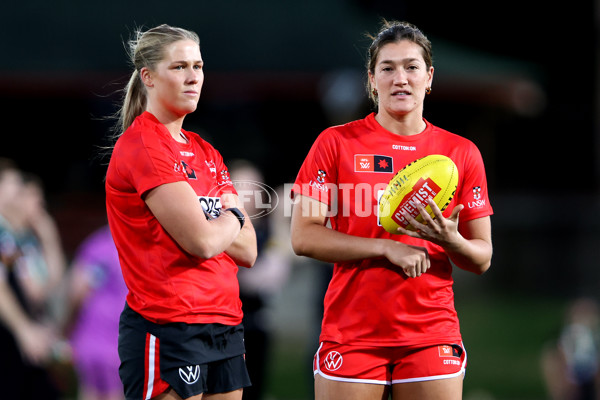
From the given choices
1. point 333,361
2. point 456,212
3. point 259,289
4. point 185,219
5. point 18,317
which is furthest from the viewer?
point 259,289

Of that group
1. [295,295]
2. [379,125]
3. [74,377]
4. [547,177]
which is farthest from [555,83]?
[379,125]

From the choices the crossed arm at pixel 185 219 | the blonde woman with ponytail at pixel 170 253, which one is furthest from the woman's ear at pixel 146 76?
the crossed arm at pixel 185 219

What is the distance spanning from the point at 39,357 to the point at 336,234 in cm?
363

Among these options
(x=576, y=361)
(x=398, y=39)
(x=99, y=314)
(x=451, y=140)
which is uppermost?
(x=398, y=39)

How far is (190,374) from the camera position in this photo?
3092mm

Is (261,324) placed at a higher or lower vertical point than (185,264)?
lower

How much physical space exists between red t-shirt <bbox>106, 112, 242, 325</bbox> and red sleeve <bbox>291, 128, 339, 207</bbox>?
18.6 inches

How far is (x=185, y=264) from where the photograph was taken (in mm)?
3156

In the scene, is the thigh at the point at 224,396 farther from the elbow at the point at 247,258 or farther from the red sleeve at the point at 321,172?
the red sleeve at the point at 321,172

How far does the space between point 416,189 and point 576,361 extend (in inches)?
263

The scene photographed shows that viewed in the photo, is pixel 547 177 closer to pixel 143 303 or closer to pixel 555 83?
pixel 555 83

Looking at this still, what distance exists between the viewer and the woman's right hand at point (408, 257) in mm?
3174

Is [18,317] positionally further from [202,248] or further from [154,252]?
[202,248]

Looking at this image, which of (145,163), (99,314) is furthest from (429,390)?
(99,314)
